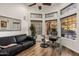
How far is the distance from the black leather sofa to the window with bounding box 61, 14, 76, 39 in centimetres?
88

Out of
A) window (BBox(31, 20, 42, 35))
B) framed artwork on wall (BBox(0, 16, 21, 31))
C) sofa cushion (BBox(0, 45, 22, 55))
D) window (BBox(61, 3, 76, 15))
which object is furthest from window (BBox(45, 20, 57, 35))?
sofa cushion (BBox(0, 45, 22, 55))

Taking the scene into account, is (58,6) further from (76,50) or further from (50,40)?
(76,50)

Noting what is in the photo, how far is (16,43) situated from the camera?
2691 millimetres

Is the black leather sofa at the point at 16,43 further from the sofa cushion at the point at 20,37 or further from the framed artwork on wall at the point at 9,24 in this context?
the framed artwork on wall at the point at 9,24

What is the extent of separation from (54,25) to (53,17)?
0.22 meters

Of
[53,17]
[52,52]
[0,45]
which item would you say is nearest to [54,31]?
[53,17]

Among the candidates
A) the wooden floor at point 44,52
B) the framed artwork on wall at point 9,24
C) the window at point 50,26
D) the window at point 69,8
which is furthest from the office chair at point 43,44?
the window at point 69,8

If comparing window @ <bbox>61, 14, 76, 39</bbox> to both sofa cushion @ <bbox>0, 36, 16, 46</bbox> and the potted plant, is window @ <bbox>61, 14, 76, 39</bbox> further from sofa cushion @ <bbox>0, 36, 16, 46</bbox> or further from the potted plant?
sofa cushion @ <bbox>0, 36, 16, 46</bbox>

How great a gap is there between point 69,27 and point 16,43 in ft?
4.84

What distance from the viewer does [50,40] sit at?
2.67m

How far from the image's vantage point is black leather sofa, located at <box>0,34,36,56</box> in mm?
2434

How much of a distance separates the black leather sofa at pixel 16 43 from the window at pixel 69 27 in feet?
2.89

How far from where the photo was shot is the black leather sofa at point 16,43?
2.43m

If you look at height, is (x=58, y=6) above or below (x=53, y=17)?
above
